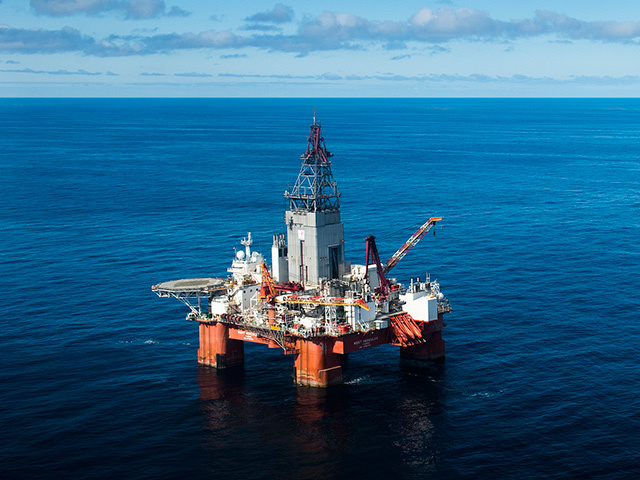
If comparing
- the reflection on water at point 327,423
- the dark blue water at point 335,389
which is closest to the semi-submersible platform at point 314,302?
the reflection on water at point 327,423

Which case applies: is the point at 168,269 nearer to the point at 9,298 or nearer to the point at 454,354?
the point at 9,298

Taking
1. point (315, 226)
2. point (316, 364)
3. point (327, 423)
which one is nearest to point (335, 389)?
point (316, 364)

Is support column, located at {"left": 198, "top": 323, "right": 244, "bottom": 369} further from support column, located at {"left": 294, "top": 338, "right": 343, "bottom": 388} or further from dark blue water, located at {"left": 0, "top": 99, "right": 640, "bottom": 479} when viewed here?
support column, located at {"left": 294, "top": 338, "right": 343, "bottom": 388}

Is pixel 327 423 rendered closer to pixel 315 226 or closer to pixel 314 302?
pixel 314 302

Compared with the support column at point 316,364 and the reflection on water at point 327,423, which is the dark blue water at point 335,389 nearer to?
the reflection on water at point 327,423

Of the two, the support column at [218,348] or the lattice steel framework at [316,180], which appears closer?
the lattice steel framework at [316,180]

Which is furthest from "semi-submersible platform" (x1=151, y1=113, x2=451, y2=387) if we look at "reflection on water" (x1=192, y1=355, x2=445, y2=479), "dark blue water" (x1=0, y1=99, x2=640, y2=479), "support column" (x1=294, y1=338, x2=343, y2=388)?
"dark blue water" (x1=0, y1=99, x2=640, y2=479)
